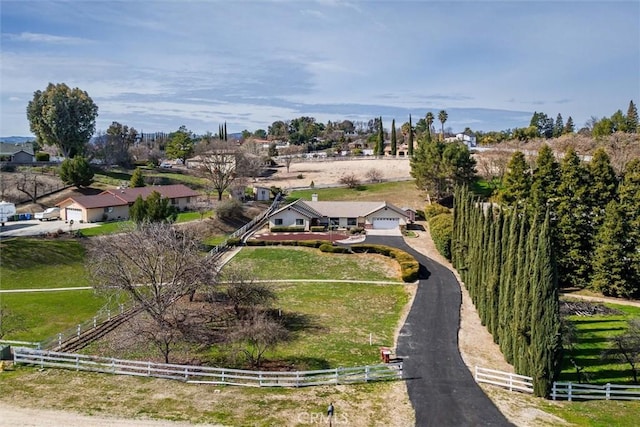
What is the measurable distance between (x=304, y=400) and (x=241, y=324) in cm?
906

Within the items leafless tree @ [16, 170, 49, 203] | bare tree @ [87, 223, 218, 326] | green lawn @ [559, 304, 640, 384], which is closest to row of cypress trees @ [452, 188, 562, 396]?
green lawn @ [559, 304, 640, 384]

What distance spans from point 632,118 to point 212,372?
352 ft

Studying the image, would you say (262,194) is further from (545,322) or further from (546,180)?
(545,322)

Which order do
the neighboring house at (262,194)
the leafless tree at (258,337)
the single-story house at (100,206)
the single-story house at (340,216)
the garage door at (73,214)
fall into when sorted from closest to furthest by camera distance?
the leafless tree at (258,337) < the single-story house at (100,206) < the garage door at (73,214) < the single-story house at (340,216) < the neighboring house at (262,194)

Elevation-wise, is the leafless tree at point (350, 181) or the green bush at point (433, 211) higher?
the leafless tree at point (350, 181)

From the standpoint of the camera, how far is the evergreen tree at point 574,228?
46281 millimetres

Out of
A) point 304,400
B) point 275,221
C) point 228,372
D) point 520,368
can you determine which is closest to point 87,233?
point 275,221

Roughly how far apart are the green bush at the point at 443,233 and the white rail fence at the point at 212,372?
28.1 m

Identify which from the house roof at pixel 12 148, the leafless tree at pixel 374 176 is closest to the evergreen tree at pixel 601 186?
the leafless tree at pixel 374 176

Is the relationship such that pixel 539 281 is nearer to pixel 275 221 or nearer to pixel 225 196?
pixel 275 221

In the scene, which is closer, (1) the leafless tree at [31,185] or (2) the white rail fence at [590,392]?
(2) the white rail fence at [590,392]

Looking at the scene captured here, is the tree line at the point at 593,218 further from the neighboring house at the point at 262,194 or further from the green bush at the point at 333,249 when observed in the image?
the neighboring house at the point at 262,194

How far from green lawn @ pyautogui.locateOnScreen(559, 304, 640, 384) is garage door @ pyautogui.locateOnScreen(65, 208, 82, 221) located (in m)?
58.0

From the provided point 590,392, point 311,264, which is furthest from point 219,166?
point 590,392
